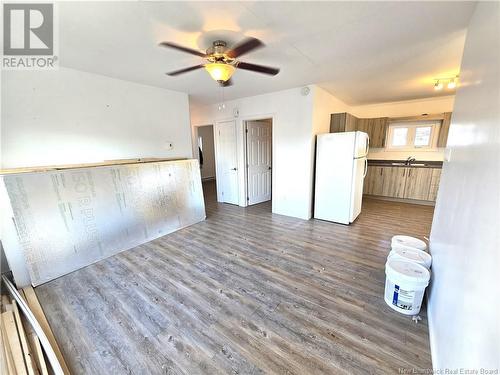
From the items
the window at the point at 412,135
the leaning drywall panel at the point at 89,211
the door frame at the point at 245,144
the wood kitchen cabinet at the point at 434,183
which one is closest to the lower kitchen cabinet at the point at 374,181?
the window at the point at 412,135

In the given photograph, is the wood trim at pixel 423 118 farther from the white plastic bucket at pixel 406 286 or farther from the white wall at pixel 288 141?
the white plastic bucket at pixel 406 286

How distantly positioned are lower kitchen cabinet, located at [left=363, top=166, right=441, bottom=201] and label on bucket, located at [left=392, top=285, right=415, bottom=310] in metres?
4.35

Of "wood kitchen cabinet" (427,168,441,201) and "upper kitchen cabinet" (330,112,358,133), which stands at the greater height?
"upper kitchen cabinet" (330,112,358,133)

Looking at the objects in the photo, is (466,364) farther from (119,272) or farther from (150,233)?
(150,233)

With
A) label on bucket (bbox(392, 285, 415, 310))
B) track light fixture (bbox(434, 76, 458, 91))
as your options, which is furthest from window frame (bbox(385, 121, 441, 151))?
label on bucket (bbox(392, 285, 415, 310))

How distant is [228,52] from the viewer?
1.85 meters

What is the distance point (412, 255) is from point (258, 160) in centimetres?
366

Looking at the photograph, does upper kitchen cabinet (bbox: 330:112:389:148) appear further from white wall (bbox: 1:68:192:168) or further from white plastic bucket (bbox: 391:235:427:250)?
white wall (bbox: 1:68:192:168)

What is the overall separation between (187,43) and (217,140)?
3.08m

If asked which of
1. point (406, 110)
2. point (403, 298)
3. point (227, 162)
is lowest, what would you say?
point (403, 298)

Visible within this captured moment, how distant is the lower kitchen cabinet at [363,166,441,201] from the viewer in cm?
484

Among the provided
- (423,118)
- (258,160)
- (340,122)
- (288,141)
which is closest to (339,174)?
(288,141)

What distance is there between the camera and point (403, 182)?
5148 mm

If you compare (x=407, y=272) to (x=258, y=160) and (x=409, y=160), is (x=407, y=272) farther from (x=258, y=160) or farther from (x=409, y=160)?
(x=409, y=160)
